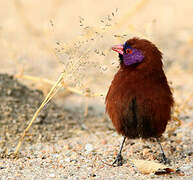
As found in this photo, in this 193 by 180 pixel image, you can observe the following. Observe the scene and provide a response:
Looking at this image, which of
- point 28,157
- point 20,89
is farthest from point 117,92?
point 20,89

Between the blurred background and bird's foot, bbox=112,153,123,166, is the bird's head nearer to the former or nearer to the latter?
the blurred background

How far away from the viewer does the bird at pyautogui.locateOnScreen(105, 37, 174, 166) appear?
12.1ft

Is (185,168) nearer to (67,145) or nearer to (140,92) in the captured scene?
(140,92)

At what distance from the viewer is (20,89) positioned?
5496 millimetres

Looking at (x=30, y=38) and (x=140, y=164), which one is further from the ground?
(x=30, y=38)

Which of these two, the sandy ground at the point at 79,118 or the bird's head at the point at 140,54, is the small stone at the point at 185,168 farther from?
the bird's head at the point at 140,54

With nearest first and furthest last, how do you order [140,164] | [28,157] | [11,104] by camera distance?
[140,164] < [28,157] < [11,104]

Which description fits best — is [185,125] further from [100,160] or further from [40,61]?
[40,61]

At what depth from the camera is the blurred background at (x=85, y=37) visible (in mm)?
3806

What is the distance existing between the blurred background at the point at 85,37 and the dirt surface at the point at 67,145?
0.41m

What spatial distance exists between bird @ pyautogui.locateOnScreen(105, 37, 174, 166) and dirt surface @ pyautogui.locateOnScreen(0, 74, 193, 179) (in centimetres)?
36

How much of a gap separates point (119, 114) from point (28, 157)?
39.0 inches

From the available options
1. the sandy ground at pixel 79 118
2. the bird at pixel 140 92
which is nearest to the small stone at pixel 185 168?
the sandy ground at pixel 79 118

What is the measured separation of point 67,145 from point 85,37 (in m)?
1.30
